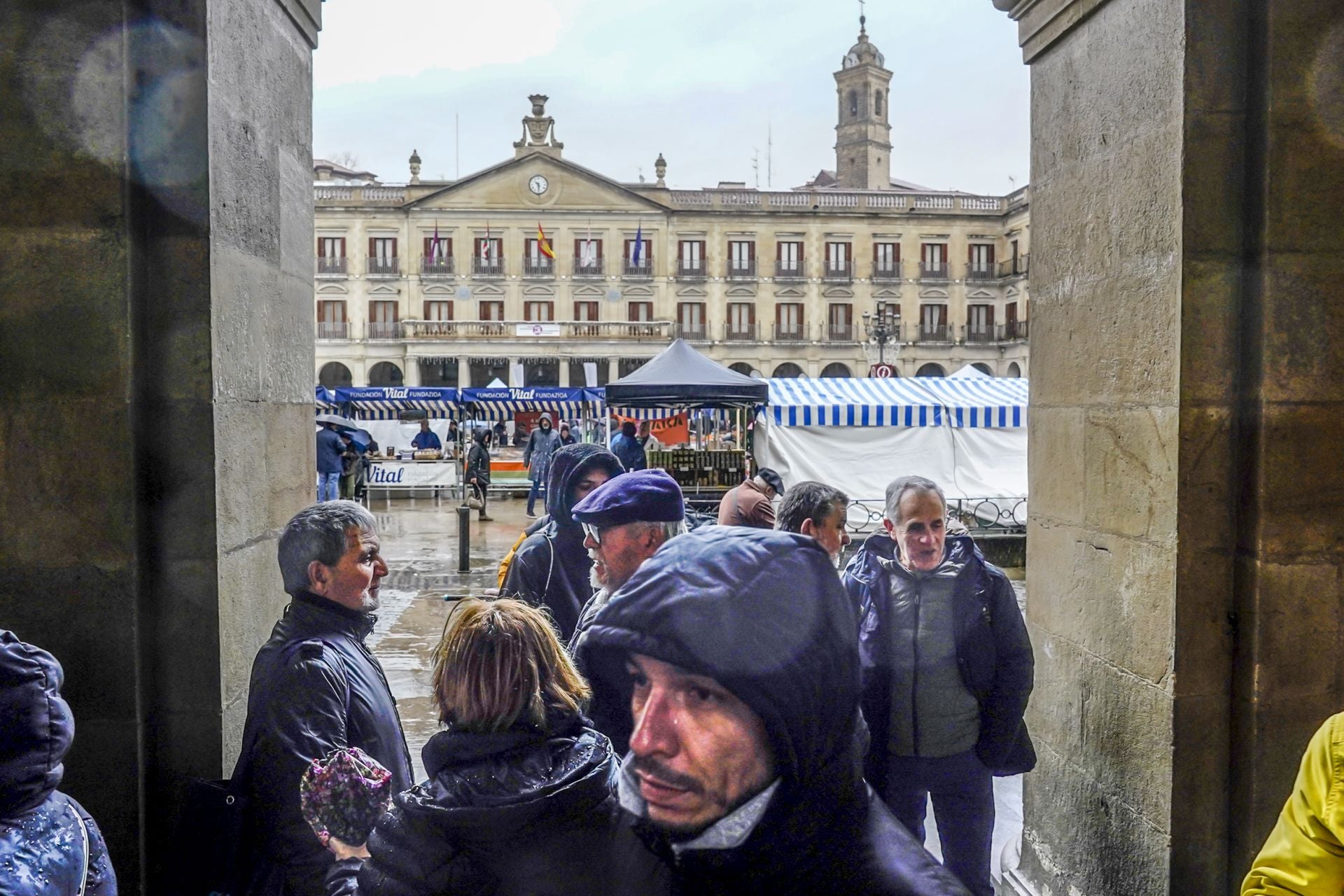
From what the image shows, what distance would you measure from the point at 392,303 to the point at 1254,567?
1866 inches

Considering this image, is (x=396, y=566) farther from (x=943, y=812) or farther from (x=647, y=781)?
(x=647, y=781)

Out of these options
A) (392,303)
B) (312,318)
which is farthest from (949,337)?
(312,318)

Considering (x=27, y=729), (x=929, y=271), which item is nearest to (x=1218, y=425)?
(x=27, y=729)

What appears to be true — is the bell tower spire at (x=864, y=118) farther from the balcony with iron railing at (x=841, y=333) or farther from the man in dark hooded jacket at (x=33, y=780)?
the man in dark hooded jacket at (x=33, y=780)

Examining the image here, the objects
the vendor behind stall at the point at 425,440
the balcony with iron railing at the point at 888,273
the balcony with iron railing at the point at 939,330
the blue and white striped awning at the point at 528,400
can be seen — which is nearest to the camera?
the blue and white striped awning at the point at 528,400

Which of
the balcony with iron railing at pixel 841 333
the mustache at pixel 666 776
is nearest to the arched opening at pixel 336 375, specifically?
Answer: the balcony with iron railing at pixel 841 333

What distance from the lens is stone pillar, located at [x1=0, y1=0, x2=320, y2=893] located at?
8.77ft

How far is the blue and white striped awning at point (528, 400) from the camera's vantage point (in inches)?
836

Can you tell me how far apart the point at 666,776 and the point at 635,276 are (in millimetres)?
47133

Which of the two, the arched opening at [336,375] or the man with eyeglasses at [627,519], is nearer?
the man with eyeglasses at [627,519]

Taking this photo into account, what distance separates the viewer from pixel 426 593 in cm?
1019

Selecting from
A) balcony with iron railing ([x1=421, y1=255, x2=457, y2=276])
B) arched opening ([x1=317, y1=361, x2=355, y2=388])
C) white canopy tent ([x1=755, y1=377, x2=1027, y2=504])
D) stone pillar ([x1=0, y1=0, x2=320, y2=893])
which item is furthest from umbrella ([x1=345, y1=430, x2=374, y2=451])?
arched opening ([x1=317, y1=361, x2=355, y2=388])

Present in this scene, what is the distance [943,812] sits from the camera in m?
3.15

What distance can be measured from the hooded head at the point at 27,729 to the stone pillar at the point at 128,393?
102cm
